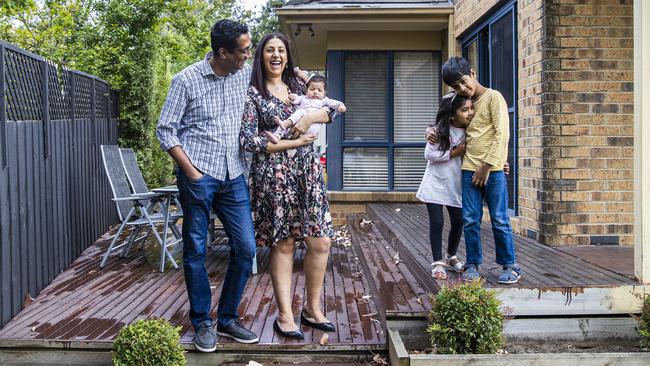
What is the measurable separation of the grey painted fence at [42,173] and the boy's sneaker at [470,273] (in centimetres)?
290

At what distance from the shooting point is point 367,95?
355 inches

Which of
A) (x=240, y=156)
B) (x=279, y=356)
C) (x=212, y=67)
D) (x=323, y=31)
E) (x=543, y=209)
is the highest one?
(x=323, y=31)

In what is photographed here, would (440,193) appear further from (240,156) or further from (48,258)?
(48,258)

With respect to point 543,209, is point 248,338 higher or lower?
lower

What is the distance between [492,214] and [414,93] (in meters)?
5.37

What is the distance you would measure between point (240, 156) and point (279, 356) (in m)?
1.12

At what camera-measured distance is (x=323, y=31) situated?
360 inches

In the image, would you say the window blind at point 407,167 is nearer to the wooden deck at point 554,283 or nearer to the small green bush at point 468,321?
the wooden deck at point 554,283

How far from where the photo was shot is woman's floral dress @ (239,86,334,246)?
3350 mm

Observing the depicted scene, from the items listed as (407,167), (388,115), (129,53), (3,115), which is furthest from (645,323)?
(129,53)

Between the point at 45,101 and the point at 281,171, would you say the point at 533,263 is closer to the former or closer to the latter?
the point at 281,171

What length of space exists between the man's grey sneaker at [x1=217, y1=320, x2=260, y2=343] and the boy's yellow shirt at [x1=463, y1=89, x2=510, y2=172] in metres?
1.67

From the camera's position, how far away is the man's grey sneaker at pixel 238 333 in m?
3.40

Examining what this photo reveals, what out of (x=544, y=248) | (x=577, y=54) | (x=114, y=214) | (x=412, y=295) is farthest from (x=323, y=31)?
(x=412, y=295)
